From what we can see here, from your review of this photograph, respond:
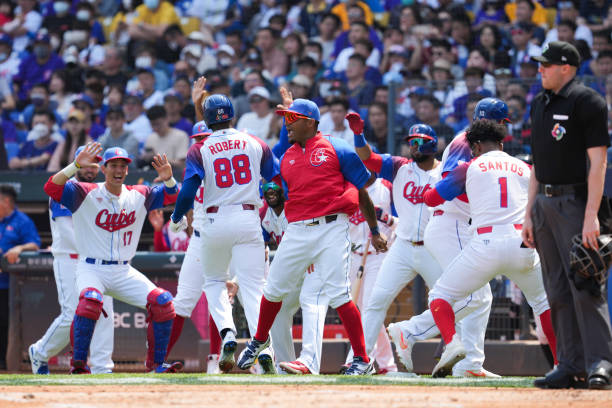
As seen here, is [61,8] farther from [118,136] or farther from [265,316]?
[265,316]

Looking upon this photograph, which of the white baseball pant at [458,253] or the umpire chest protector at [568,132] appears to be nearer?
the umpire chest protector at [568,132]

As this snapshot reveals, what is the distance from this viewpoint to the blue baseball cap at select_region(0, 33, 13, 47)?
17000 mm

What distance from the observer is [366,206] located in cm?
697

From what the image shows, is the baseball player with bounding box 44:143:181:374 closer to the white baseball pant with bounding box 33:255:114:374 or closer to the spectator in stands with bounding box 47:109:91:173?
the white baseball pant with bounding box 33:255:114:374

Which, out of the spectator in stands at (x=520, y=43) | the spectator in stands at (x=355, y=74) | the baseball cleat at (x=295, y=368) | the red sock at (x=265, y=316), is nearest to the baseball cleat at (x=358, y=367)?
the baseball cleat at (x=295, y=368)

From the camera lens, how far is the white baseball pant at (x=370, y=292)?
350 inches

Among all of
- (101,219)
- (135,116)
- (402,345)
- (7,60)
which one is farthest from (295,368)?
(7,60)

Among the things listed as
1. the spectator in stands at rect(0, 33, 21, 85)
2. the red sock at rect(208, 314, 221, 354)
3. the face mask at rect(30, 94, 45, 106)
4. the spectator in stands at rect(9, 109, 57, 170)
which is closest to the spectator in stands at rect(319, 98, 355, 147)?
the red sock at rect(208, 314, 221, 354)

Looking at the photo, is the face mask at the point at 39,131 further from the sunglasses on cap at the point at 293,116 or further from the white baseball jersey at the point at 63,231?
the sunglasses on cap at the point at 293,116

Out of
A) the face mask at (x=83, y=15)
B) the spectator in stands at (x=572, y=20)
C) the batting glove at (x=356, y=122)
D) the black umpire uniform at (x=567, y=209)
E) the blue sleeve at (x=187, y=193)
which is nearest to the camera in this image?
the black umpire uniform at (x=567, y=209)

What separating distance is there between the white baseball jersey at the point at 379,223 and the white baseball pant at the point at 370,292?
0.49ft

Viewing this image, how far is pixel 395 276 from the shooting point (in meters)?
7.87

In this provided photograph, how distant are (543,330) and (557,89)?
2199 mm

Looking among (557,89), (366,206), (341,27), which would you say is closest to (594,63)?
(341,27)
